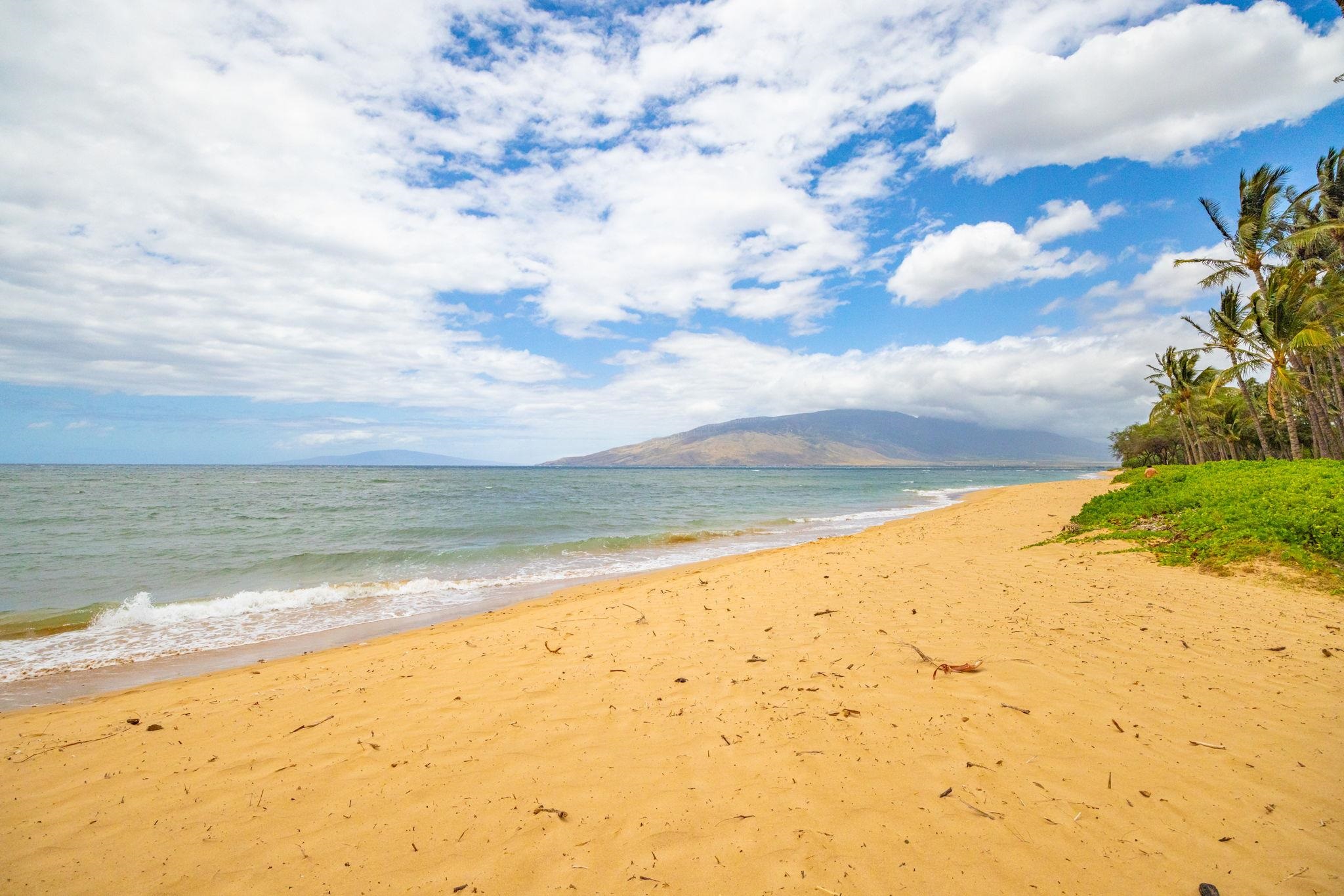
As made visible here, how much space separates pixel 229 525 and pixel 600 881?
29576 mm

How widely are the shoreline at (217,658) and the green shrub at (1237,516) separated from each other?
12124 millimetres

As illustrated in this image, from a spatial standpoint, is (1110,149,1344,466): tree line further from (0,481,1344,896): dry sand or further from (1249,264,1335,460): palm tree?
(0,481,1344,896): dry sand

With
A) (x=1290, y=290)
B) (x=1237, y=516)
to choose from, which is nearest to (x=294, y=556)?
(x=1237, y=516)

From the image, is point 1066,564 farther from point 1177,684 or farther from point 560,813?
point 560,813

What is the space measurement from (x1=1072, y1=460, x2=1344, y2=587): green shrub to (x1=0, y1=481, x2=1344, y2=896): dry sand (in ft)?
5.24

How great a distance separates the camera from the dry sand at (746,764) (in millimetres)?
3020

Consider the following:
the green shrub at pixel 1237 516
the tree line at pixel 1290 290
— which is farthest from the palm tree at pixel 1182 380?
the green shrub at pixel 1237 516

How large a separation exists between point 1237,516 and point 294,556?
23.8 meters

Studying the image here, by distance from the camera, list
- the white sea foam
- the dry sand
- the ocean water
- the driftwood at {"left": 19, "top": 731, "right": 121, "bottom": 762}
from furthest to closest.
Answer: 1. the ocean water
2. the white sea foam
3. the driftwood at {"left": 19, "top": 731, "right": 121, "bottom": 762}
4. the dry sand

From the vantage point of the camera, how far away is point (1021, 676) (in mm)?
5105

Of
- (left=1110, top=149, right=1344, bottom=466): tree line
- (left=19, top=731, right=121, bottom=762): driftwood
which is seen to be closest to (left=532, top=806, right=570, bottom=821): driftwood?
(left=19, top=731, right=121, bottom=762): driftwood

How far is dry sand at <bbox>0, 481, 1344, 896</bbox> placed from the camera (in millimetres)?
3020

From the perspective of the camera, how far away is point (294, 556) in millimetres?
17453

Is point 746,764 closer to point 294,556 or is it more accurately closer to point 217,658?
point 217,658
